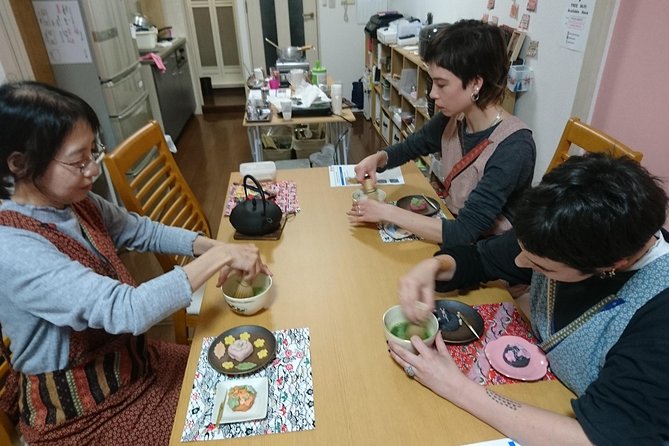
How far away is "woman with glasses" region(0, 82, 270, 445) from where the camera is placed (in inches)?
34.9

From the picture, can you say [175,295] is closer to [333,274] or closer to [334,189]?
[333,274]

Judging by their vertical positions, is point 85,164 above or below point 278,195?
above

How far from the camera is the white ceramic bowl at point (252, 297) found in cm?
108

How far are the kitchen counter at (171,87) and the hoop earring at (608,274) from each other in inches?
170

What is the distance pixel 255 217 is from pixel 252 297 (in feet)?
1.17

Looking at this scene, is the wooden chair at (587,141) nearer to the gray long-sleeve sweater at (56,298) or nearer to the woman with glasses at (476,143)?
the woman with glasses at (476,143)

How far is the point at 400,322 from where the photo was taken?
105 cm

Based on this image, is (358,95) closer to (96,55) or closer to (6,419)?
(96,55)

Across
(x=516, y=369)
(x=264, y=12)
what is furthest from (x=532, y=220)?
(x=264, y=12)

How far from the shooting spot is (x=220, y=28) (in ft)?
20.5

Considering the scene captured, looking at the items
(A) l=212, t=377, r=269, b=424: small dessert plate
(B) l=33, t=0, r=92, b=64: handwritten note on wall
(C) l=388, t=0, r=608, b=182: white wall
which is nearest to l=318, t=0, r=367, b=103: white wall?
(C) l=388, t=0, r=608, b=182: white wall

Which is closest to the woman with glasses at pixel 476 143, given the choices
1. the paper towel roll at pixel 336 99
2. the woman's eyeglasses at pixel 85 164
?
the woman's eyeglasses at pixel 85 164

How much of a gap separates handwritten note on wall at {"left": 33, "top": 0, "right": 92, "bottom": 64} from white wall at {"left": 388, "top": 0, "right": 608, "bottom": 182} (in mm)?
2691

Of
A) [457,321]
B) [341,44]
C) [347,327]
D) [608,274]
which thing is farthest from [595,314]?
[341,44]
